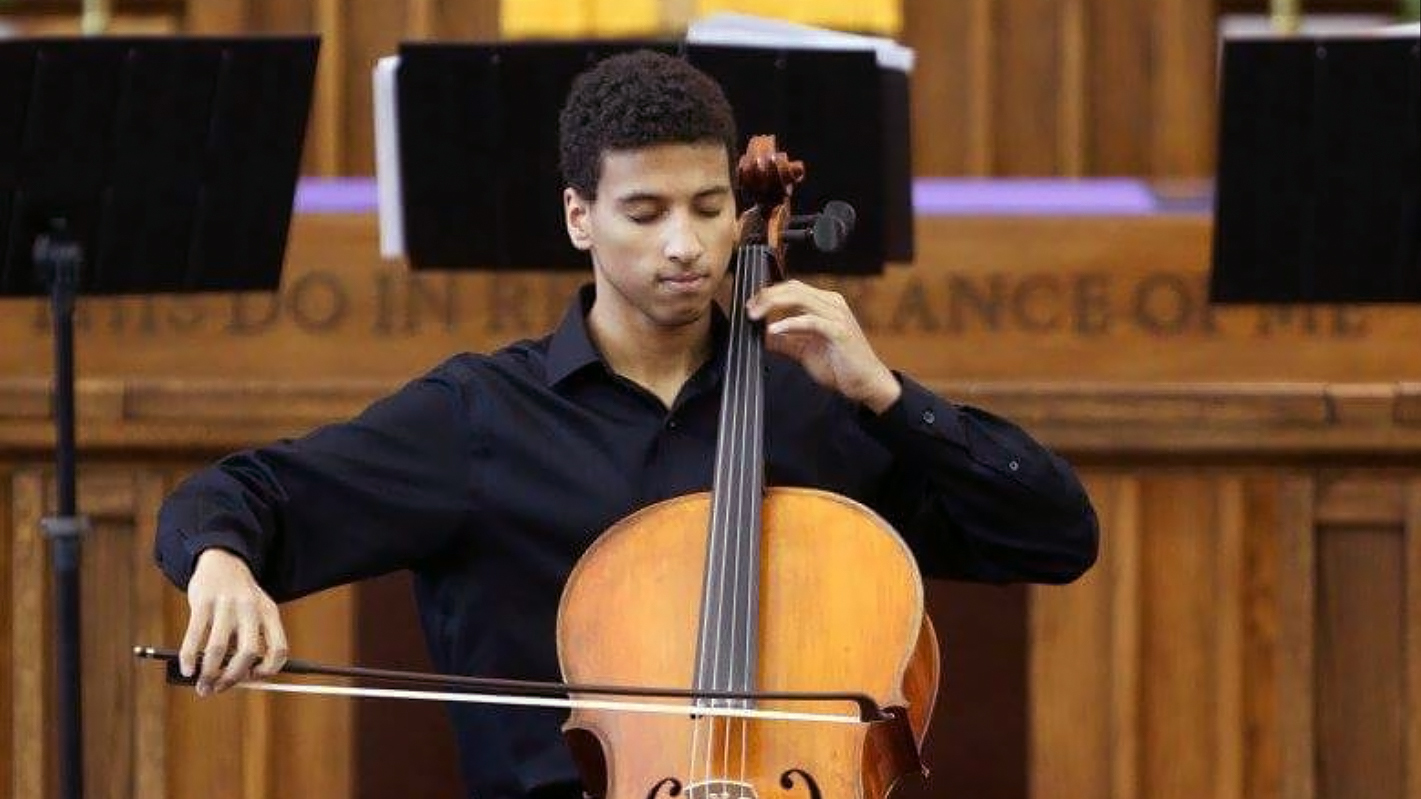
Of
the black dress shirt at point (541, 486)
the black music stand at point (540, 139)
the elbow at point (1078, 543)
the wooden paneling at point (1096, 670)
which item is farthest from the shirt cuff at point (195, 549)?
the wooden paneling at point (1096, 670)

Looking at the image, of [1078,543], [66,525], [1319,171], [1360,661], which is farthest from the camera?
[1360,661]

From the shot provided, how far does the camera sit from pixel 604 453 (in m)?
2.38

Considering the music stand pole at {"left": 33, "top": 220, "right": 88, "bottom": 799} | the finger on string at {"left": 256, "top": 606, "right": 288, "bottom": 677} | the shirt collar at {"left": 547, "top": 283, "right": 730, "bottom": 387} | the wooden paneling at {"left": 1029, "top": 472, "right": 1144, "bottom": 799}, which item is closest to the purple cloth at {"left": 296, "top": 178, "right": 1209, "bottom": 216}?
the wooden paneling at {"left": 1029, "top": 472, "right": 1144, "bottom": 799}

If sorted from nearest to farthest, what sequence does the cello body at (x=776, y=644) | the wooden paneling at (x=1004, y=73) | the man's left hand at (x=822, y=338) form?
the cello body at (x=776, y=644)
the man's left hand at (x=822, y=338)
the wooden paneling at (x=1004, y=73)

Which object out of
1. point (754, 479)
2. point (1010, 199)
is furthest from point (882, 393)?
point (1010, 199)

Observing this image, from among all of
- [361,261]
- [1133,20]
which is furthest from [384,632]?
[1133,20]

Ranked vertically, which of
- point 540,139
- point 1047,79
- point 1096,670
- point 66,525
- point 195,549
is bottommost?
point 1096,670

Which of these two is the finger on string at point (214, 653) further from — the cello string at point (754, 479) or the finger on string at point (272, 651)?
the cello string at point (754, 479)

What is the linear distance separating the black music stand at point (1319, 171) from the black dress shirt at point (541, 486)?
947 mm

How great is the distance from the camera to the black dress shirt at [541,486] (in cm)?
233

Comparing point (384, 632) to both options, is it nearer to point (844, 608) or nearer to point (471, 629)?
point (471, 629)

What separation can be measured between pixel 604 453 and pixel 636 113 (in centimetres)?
33

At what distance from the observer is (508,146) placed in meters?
3.34

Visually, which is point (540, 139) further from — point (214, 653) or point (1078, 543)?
point (214, 653)
